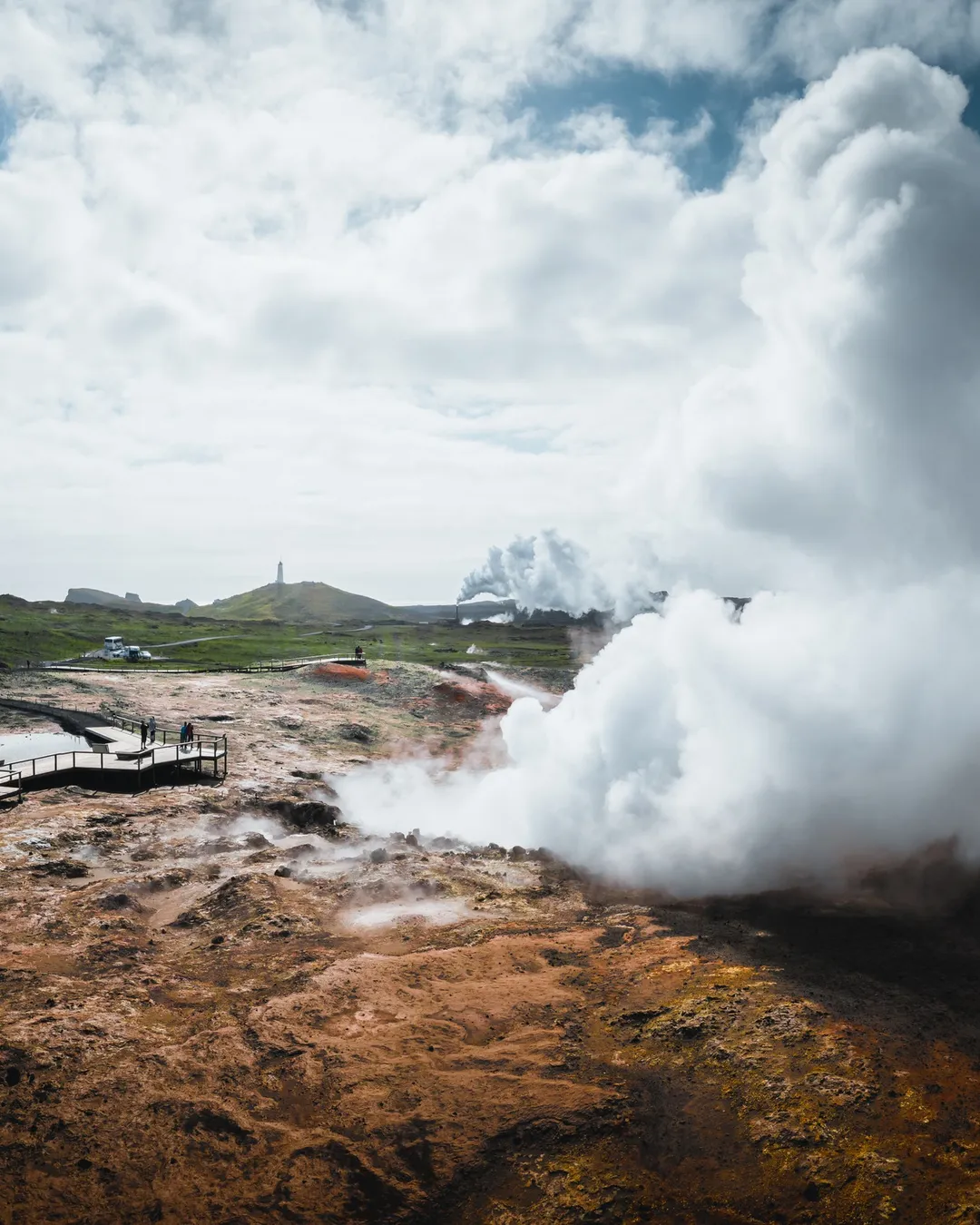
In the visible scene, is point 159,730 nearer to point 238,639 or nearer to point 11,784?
point 11,784

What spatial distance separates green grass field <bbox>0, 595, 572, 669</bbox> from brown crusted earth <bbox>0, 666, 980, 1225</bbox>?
59.9 m

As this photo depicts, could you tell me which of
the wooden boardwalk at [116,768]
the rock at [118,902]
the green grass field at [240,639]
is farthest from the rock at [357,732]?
the green grass field at [240,639]

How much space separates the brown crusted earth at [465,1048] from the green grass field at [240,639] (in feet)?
196

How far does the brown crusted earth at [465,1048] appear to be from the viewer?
381 inches

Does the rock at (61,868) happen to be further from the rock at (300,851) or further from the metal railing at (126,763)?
the metal railing at (126,763)

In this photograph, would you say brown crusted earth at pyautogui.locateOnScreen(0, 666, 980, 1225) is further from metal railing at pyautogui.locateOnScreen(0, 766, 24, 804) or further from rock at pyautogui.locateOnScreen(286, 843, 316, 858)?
metal railing at pyautogui.locateOnScreen(0, 766, 24, 804)

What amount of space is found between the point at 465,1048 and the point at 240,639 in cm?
10736

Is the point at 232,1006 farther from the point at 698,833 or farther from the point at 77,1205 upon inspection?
the point at 698,833

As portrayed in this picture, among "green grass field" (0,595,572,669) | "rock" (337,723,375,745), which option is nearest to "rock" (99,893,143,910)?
"rock" (337,723,375,745)

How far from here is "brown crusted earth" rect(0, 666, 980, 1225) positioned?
9.67 m

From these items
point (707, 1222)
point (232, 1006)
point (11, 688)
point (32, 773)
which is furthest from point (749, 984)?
point (11, 688)

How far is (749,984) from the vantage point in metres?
14.1

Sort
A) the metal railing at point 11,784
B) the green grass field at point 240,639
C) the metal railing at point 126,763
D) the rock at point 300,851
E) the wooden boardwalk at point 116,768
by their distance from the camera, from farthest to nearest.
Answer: the green grass field at point 240,639 → the metal railing at point 126,763 → the wooden boardwalk at point 116,768 → the metal railing at point 11,784 → the rock at point 300,851

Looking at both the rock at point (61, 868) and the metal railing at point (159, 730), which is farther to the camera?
the metal railing at point (159, 730)
